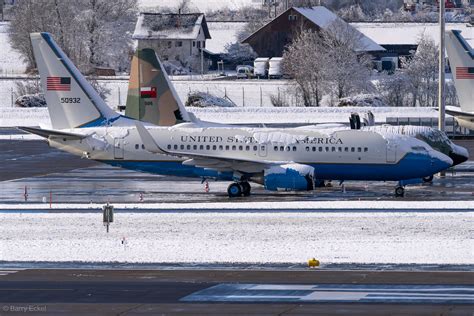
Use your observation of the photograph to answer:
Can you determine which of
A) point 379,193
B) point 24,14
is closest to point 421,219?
point 379,193

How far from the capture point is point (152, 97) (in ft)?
198

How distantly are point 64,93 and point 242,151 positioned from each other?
31.5 feet

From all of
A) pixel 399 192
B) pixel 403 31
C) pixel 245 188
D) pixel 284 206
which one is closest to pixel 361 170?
pixel 399 192

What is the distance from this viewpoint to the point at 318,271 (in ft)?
108

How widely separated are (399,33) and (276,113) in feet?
149

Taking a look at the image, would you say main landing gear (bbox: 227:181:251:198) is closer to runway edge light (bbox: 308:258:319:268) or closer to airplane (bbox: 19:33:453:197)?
airplane (bbox: 19:33:453:197)

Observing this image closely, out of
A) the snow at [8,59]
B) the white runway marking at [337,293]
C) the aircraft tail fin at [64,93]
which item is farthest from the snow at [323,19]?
the white runway marking at [337,293]

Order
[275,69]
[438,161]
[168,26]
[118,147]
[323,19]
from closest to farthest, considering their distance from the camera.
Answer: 1. [438,161]
2. [118,147]
3. [275,69]
4. [323,19]
5. [168,26]

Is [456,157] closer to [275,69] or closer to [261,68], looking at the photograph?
[275,69]

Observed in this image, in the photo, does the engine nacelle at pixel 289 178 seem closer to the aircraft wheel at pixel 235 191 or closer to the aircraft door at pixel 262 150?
the aircraft wheel at pixel 235 191

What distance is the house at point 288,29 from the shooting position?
130 m

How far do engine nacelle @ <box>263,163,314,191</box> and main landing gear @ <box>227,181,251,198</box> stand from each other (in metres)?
0.95

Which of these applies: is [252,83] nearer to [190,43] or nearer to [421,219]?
[190,43]

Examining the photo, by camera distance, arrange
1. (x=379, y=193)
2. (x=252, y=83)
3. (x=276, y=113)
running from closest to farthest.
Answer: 1. (x=379, y=193)
2. (x=276, y=113)
3. (x=252, y=83)
